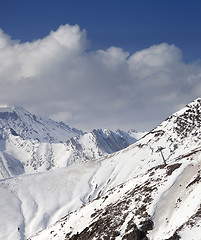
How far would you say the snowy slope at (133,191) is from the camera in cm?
3306

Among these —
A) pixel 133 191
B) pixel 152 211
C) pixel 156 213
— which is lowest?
pixel 156 213

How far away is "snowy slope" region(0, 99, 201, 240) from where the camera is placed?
3306 centimetres

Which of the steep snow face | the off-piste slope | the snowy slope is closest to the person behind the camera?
the steep snow face

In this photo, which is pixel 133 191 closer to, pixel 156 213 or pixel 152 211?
pixel 152 211

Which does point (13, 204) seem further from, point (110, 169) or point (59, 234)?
point (59, 234)

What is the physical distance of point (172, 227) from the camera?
95.7ft

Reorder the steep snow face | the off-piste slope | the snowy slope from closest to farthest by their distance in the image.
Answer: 1. the steep snow face
2. the off-piste slope
3. the snowy slope

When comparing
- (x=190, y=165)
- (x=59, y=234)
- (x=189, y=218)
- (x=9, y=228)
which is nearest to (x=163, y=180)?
(x=190, y=165)

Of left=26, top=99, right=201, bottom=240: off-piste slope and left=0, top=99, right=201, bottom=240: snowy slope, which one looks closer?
left=26, top=99, right=201, bottom=240: off-piste slope

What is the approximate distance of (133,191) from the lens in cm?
4356

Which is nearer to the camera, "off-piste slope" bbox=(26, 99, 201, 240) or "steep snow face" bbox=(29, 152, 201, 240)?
"steep snow face" bbox=(29, 152, 201, 240)

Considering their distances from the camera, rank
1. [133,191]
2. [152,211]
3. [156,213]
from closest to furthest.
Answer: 1. [156,213]
2. [152,211]
3. [133,191]

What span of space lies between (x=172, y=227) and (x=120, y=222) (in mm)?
7193

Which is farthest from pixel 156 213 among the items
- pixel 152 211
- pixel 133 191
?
pixel 133 191
